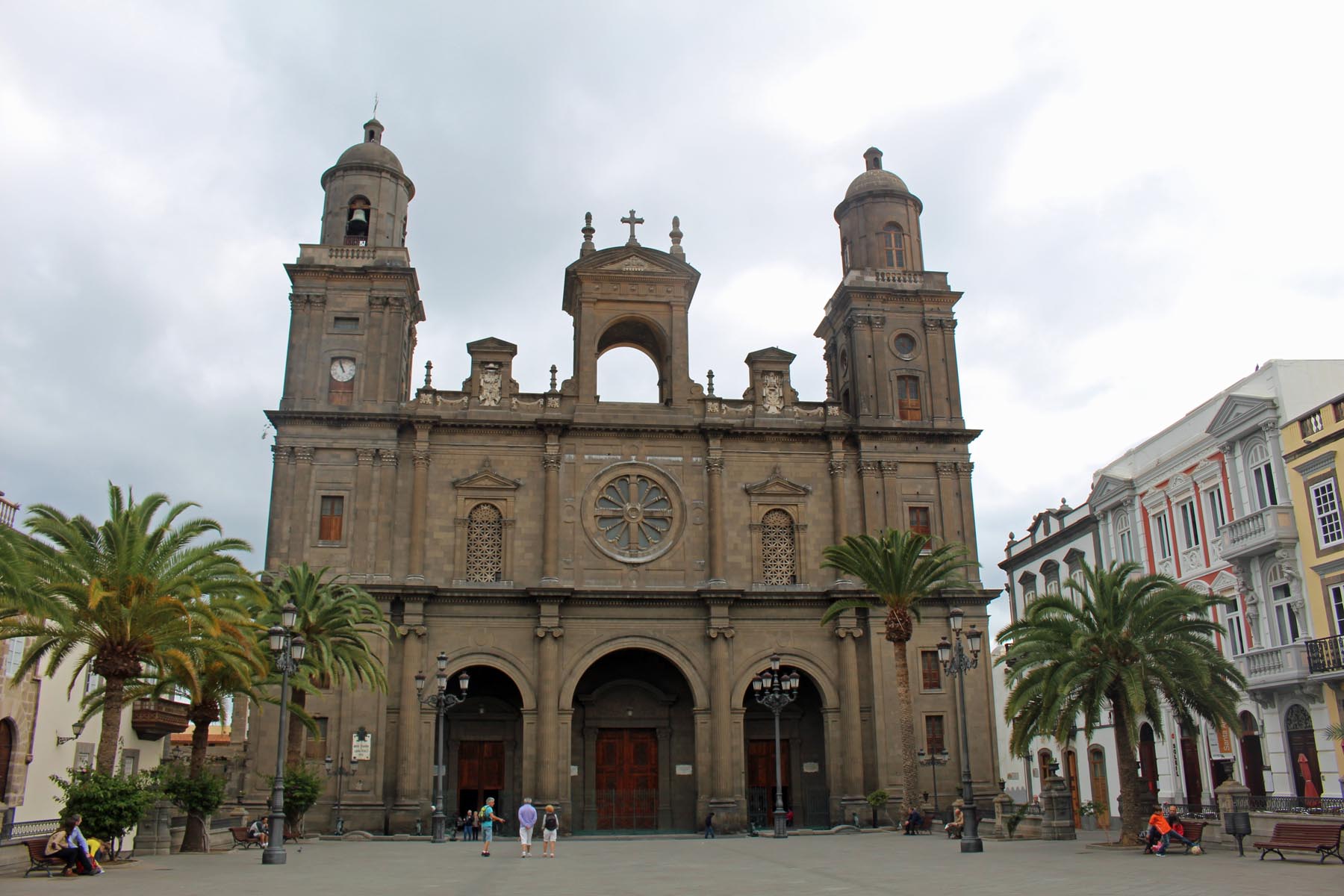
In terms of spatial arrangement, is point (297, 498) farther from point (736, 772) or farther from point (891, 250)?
point (891, 250)

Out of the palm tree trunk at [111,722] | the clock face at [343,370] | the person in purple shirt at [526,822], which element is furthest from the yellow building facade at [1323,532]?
the clock face at [343,370]

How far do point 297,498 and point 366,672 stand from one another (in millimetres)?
7567

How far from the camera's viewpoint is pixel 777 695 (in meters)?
37.5

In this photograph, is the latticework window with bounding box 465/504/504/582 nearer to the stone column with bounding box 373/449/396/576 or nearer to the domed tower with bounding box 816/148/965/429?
the stone column with bounding box 373/449/396/576

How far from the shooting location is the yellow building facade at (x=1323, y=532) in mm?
32875

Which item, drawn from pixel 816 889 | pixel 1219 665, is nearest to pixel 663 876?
pixel 816 889

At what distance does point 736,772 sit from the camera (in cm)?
4116

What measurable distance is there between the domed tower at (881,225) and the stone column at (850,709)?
52.3 feet

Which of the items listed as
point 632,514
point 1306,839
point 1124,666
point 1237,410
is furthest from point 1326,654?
point 632,514

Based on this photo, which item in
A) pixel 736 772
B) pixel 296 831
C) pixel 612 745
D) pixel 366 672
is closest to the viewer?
pixel 296 831

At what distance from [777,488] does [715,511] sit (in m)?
2.88

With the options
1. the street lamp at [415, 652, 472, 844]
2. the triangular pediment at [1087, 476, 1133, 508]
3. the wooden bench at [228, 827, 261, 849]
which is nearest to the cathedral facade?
the street lamp at [415, 652, 472, 844]

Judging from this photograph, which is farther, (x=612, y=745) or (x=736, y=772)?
(x=612, y=745)

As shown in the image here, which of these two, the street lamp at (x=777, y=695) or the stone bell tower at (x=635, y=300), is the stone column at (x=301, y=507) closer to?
the stone bell tower at (x=635, y=300)
